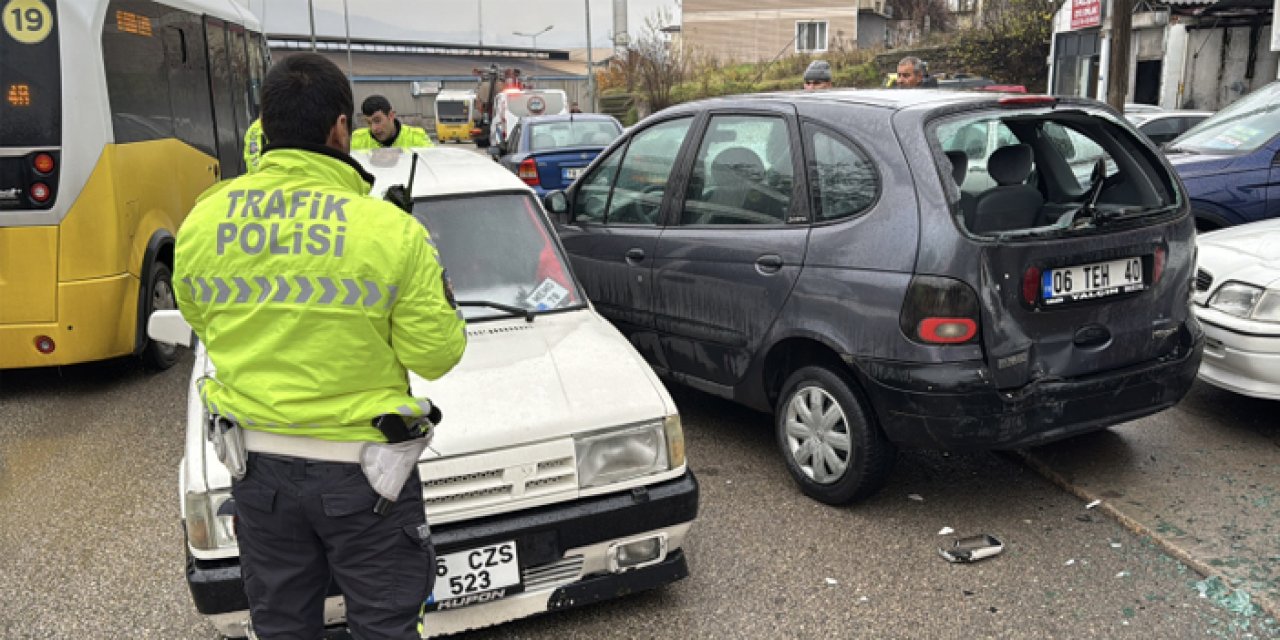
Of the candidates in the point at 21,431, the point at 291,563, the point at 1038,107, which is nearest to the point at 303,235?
the point at 291,563

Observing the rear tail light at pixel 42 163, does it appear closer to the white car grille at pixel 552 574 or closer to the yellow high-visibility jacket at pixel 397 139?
the yellow high-visibility jacket at pixel 397 139

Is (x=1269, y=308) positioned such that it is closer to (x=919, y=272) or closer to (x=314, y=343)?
(x=919, y=272)

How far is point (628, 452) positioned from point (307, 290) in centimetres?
138

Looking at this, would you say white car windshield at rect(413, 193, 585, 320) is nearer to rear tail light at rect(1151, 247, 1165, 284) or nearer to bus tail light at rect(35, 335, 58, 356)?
rear tail light at rect(1151, 247, 1165, 284)

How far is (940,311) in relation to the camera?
3680 mm

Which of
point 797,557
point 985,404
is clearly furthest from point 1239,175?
point 797,557


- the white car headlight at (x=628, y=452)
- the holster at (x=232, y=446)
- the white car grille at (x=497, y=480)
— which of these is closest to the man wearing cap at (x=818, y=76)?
the white car headlight at (x=628, y=452)

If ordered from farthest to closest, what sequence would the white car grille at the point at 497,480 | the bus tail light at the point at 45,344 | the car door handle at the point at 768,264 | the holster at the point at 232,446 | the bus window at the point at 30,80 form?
the bus tail light at the point at 45,344, the bus window at the point at 30,80, the car door handle at the point at 768,264, the white car grille at the point at 497,480, the holster at the point at 232,446

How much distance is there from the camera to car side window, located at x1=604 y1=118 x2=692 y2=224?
513cm

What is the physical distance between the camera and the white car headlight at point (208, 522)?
9.24 ft

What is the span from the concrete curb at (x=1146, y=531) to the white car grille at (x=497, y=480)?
2376 millimetres

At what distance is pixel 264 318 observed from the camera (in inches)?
85.5

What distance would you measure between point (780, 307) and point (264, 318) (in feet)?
8.45

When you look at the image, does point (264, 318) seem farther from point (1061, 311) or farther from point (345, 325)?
point (1061, 311)
